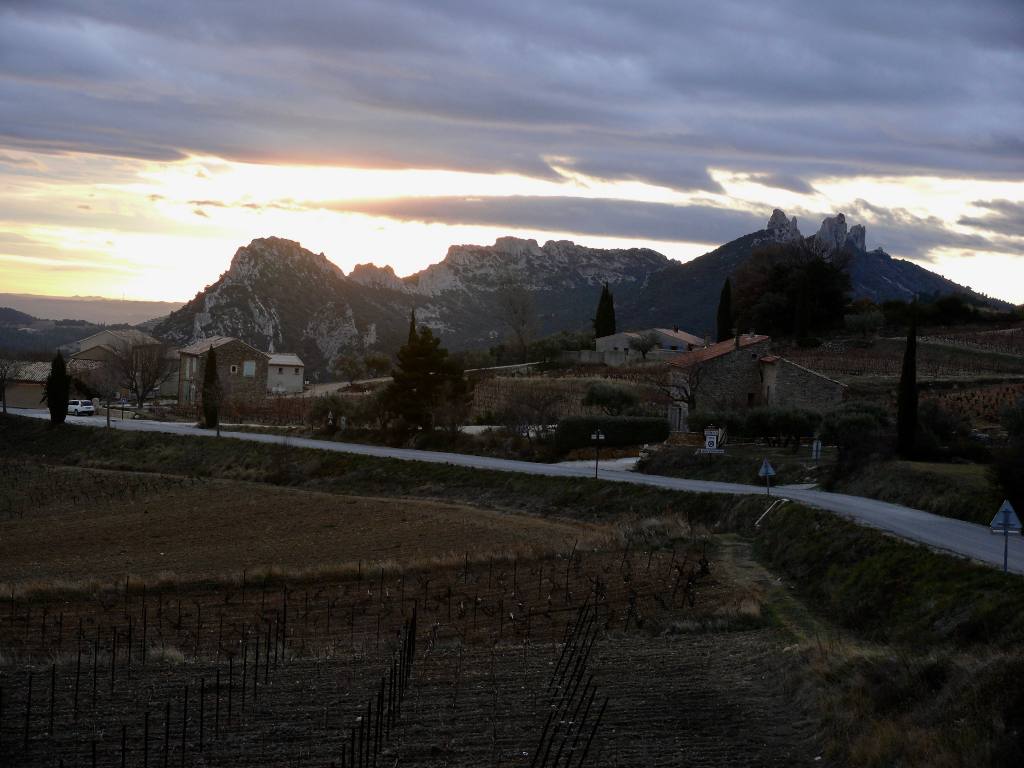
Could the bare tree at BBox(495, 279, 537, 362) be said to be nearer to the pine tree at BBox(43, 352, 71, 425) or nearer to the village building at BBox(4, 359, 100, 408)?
the village building at BBox(4, 359, 100, 408)

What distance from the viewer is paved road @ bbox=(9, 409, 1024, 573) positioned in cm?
2466

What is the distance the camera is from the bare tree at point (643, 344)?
291ft

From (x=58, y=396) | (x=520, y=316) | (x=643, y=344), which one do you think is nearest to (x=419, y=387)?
(x=58, y=396)

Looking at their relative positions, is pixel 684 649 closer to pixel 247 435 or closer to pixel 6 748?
pixel 6 748

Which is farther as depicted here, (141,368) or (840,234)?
(840,234)

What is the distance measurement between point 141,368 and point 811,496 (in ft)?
250

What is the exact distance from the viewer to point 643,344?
291 ft

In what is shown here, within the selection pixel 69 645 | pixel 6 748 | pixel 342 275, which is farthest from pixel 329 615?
pixel 342 275

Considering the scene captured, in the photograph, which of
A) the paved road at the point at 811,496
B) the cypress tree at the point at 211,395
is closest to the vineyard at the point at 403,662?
the paved road at the point at 811,496

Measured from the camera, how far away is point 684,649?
19750 mm

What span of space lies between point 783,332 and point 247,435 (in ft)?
142

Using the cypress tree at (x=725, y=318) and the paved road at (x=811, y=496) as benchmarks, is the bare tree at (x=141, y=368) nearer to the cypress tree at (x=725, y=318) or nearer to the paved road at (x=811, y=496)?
the paved road at (x=811, y=496)

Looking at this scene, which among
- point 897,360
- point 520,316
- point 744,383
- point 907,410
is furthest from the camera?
point 520,316

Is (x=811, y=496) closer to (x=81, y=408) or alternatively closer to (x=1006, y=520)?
(x=1006, y=520)
